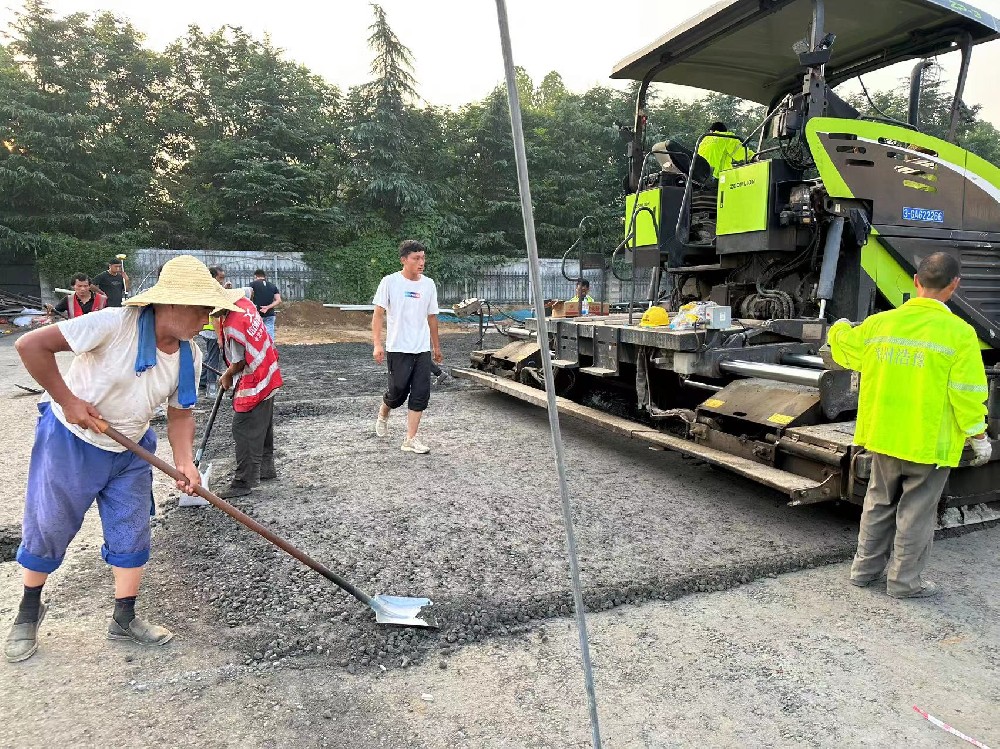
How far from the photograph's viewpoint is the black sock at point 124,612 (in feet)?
8.81

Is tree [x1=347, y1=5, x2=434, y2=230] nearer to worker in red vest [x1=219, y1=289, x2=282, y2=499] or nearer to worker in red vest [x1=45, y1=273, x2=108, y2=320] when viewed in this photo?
worker in red vest [x1=45, y1=273, x2=108, y2=320]

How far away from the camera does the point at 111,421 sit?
256cm

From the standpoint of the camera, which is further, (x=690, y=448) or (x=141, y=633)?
(x=690, y=448)

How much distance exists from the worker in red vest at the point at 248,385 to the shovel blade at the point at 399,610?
1.92 meters

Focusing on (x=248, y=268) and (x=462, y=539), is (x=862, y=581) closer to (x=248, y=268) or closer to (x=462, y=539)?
(x=462, y=539)

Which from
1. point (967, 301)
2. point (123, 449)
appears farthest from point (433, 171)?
point (123, 449)

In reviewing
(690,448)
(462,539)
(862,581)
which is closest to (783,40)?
(690,448)

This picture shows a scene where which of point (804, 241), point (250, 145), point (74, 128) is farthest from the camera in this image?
point (250, 145)

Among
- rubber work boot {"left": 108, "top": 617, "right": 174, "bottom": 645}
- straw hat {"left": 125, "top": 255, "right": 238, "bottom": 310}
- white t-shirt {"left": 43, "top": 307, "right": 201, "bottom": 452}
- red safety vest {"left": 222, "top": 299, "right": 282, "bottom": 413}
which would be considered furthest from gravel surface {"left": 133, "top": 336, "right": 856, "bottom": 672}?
straw hat {"left": 125, "top": 255, "right": 238, "bottom": 310}

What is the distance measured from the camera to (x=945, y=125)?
17.7 ft

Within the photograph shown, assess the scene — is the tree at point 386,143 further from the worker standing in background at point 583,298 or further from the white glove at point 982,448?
the white glove at point 982,448

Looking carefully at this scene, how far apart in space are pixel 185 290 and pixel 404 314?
117 inches

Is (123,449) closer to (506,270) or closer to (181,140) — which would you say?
(506,270)

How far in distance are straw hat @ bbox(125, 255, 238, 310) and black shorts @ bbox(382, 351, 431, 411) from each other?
2.78 meters
